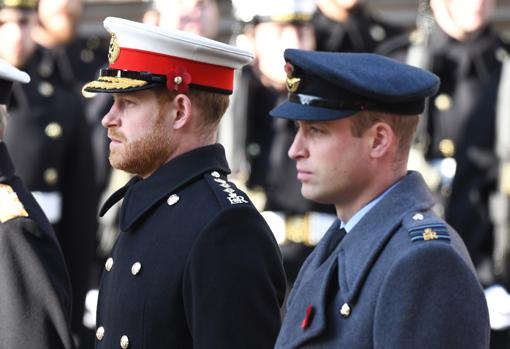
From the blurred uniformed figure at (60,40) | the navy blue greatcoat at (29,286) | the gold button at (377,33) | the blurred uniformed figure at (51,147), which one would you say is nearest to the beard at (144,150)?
the navy blue greatcoat at (29,286)

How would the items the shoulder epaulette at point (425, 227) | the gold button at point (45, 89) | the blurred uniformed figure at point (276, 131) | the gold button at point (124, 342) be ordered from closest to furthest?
the shoulder epaulette at point (425, 227), the gold button at point (124, 342), the gold button at point (45, 89), the blurred uniformed figure at point (276, 131)

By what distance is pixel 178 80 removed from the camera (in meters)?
4.35

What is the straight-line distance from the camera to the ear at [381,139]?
378 cm

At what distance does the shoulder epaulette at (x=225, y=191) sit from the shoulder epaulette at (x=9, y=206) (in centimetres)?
65

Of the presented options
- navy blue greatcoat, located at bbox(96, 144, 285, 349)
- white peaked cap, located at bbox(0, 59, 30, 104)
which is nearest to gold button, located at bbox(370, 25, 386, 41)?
white peaked cap, located at bbox(0, 59, 30, 104)

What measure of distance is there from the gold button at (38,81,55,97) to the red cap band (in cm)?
334

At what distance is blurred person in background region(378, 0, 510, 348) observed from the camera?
320 inches

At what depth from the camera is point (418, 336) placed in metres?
3.44

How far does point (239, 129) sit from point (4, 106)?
14.8 feet

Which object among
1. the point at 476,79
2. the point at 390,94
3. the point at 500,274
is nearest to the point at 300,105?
the point at 390,94

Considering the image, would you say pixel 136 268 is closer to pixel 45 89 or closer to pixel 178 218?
pixel 178 218

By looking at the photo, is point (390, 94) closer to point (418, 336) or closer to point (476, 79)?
point (418, 336)

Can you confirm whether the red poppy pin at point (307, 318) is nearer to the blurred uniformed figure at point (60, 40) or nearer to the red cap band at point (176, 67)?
the red cap band at point (176, 67)

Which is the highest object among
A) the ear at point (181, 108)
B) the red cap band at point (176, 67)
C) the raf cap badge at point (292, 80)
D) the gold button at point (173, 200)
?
the raf cap badge at point (292, 80)
